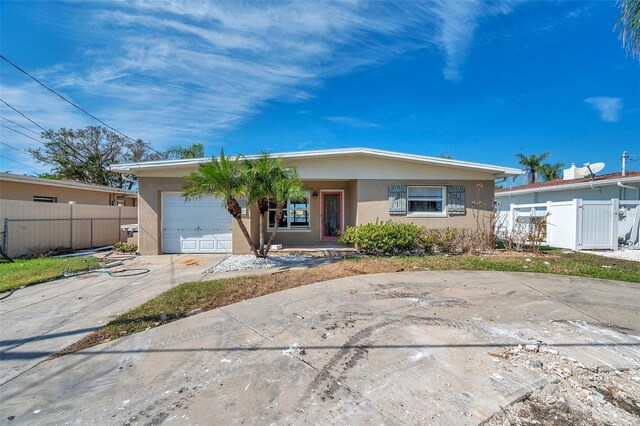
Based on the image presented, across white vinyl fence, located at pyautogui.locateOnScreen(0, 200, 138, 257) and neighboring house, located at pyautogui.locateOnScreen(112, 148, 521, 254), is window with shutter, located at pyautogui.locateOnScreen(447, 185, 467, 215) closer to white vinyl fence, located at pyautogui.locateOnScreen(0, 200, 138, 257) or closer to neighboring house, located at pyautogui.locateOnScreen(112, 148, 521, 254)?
neighboring house, located at pyautogui.locateOnScreen(112, 148, 521, 254)

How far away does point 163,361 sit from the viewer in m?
3.15

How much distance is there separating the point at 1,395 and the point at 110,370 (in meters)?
0.81

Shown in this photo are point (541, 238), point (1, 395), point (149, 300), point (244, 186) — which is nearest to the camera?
point (1, 395)

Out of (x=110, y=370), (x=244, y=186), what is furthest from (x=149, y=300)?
(x=244, y=186)

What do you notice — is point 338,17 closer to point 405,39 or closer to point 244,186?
point 405,39

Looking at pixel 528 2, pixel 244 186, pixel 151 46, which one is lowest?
pixel 244 186

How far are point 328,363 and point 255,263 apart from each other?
5.80 metres

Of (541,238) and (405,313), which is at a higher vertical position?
(541,238)

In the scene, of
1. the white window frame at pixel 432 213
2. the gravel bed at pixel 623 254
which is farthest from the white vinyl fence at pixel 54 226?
the gravel bed at pixel 623 254

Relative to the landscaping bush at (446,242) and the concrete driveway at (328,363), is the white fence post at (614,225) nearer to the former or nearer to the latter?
the landscaping bush at (446,242)

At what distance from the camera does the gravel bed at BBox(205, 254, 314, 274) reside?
7955 mm

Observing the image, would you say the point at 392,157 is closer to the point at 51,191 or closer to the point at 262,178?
the point at 262,178

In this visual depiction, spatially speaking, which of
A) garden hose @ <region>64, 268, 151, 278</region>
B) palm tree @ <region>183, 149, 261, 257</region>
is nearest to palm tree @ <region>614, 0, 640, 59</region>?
palm tree @ <region>183, 149, 261, 257</region>

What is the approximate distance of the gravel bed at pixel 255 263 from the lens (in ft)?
26.1
